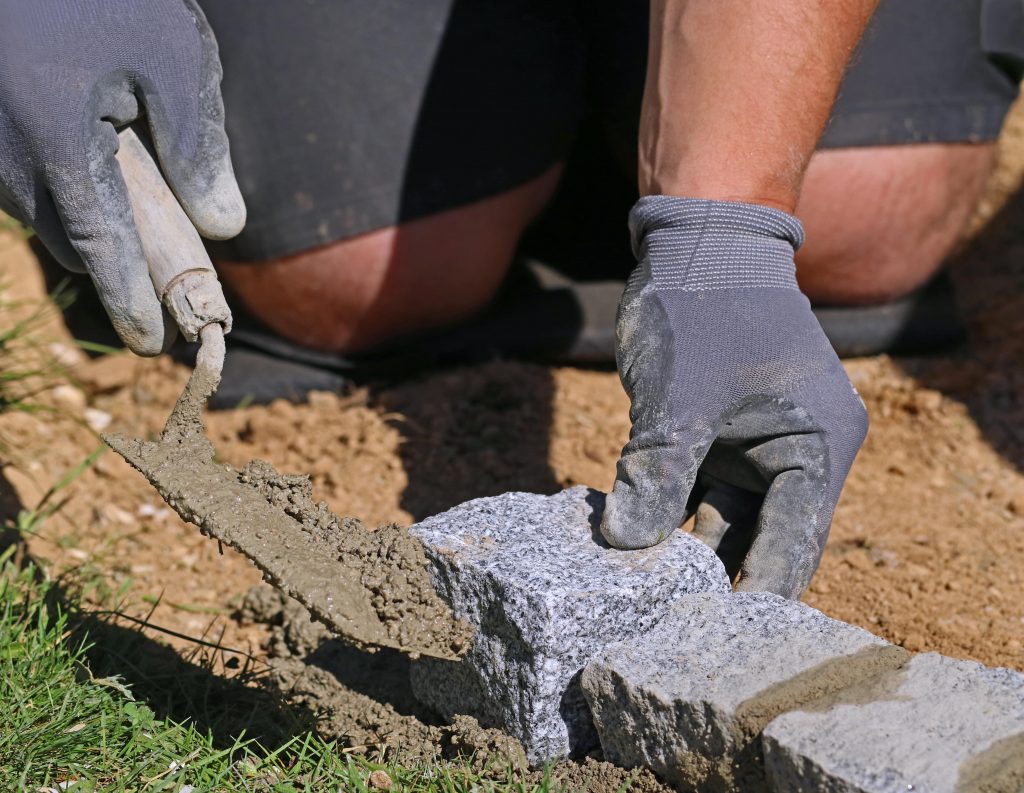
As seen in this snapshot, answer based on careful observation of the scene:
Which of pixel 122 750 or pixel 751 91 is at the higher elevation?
pixel 751 91

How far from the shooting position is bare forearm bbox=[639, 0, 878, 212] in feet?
6.55

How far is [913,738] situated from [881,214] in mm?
2174

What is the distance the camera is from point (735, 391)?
6.13 ft

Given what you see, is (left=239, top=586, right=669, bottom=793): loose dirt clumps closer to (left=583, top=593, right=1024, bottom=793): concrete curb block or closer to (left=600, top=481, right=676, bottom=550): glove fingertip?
(left=583, top=593, right=1024, bottom=793): concrete curb block

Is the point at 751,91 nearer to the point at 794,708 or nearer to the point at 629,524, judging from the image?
the point at 629,524

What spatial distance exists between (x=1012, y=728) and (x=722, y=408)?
69 cm

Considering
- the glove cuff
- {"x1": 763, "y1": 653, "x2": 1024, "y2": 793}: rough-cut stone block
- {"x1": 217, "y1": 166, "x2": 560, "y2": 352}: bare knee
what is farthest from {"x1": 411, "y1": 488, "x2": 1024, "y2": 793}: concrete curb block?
{"x1": 217, "y1": 166, "x2": 560, "y2": 352}: bare knee

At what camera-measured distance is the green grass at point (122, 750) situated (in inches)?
66.1

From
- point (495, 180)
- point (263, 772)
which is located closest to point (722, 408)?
point (263, 772)

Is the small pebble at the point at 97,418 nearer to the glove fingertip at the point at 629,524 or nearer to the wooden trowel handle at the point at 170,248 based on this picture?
the wooden trowel handle at the point at 170,248

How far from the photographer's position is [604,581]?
1.69 m

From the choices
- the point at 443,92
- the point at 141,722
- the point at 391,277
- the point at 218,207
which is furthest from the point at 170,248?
the point at 443,92

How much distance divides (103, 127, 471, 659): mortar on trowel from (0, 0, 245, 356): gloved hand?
55mm

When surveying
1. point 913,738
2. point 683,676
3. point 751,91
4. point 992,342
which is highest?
point 751,91
